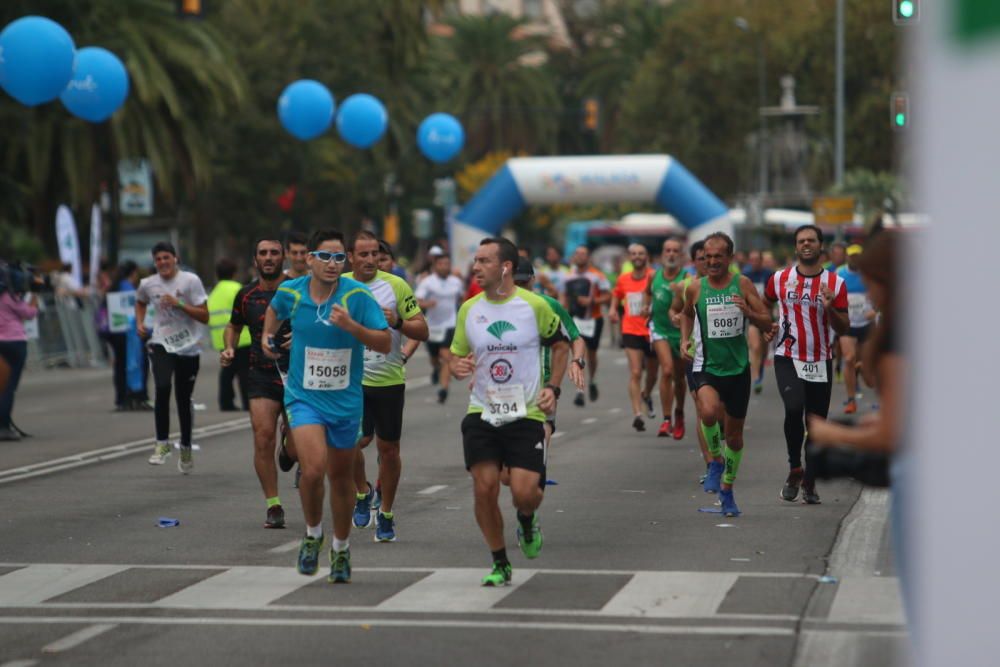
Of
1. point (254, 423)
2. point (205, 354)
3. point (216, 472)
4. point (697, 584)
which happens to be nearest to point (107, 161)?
point (205, 354)

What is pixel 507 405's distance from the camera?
8.87 metres

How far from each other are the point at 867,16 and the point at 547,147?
23.9 m

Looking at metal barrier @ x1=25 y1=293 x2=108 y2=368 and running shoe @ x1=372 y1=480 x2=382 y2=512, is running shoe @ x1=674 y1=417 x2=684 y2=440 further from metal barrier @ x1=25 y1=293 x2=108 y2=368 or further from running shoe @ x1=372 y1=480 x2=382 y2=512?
metal barrier @ x1=25 y1=293 x2=108 y2=368

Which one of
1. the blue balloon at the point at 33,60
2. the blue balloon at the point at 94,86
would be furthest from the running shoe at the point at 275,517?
the blue balloon at the point at 94,86

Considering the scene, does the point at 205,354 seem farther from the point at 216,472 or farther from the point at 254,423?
the point at 254,423

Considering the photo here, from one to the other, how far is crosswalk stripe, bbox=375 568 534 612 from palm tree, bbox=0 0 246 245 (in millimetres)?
24689

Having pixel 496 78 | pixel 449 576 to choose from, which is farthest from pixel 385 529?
pixel 496 78

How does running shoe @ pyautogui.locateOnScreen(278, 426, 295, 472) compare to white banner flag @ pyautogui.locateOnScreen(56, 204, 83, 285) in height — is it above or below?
below

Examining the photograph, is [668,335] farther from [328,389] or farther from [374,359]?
[328,389]

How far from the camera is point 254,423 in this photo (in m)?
11.4

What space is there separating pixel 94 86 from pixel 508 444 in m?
14.6

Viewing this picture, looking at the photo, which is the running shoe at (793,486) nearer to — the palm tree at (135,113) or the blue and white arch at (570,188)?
the palm tree at (135,113)

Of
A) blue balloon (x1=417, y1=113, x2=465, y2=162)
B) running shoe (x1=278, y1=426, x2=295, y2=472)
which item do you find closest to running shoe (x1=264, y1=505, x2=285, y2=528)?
running shoe (x1=278, y1=426, x2=295, y2=472)

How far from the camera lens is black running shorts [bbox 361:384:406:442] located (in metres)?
10.8
